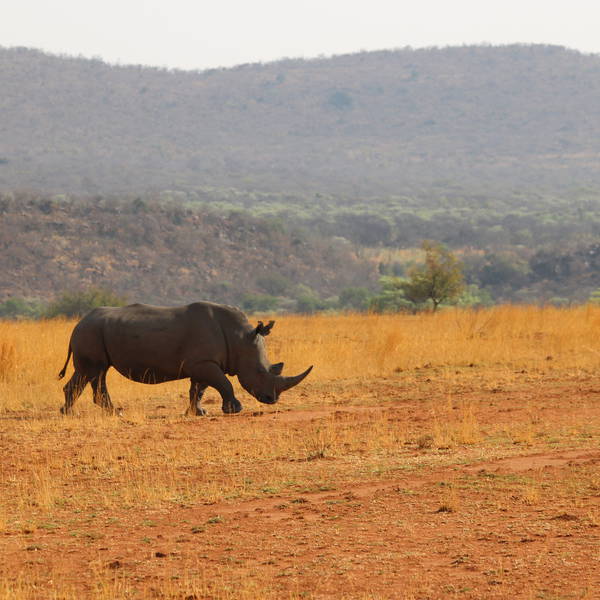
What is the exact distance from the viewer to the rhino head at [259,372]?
13086mm

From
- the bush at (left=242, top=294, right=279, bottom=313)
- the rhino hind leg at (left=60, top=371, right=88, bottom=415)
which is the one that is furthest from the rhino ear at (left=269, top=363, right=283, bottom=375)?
the bush at (left=242, top=294, right=279, bottom=313)

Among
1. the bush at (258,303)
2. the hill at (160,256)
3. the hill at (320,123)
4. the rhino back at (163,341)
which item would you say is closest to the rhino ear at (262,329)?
the rhino back at (163,341)

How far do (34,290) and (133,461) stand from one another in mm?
37210

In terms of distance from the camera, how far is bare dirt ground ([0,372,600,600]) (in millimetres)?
6598

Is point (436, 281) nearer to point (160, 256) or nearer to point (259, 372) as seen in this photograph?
point (259, 372)

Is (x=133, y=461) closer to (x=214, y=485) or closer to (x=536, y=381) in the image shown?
(x=214, y=485)

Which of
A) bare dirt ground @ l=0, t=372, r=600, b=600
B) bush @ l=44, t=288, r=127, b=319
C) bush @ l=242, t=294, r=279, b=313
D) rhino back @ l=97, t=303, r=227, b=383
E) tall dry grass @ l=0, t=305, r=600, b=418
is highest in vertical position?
rhino back @ l=97, t=303, r=227, b=383

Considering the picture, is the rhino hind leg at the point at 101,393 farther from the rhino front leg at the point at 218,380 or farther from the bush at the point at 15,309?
the bush at the point at 15,309

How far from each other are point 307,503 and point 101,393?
17.2ft

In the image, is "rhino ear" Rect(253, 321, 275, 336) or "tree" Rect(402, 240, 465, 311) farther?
"tree" Rect(402, 240, 465, 311)

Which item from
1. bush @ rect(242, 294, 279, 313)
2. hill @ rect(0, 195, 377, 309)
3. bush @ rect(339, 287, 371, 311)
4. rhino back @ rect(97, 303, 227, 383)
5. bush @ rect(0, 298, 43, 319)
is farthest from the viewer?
hill @ rect(0, 195, 377, 309)

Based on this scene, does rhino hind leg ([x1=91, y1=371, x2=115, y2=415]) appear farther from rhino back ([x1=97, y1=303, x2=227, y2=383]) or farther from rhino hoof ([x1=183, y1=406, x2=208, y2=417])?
rhino hoof ([x1=183, y1=406, x2=208, y2=417])

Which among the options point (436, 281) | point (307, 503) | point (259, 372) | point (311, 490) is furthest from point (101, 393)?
point (436, 281)

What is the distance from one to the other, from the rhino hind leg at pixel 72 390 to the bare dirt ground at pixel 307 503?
6.5 inches
